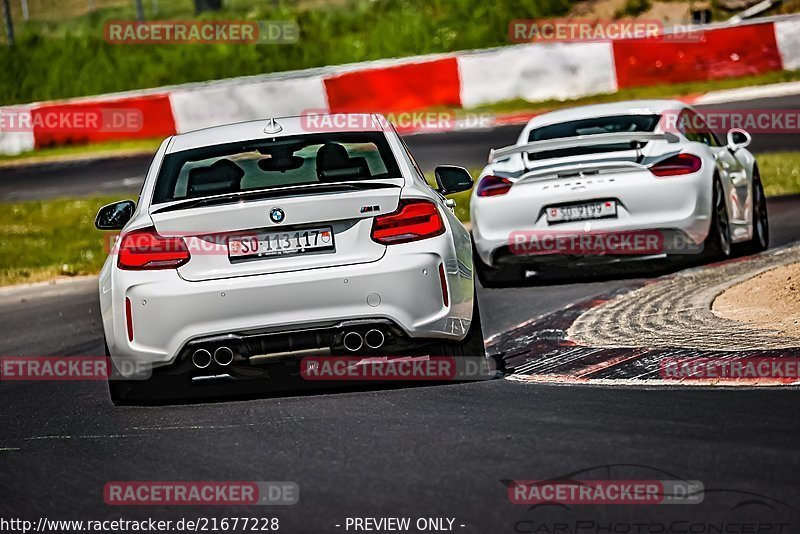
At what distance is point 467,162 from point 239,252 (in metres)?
13.8

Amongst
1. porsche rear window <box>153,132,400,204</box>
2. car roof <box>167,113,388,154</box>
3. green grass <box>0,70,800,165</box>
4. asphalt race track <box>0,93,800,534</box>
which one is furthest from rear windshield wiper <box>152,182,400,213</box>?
green grass <box>0,70,800,165</box>

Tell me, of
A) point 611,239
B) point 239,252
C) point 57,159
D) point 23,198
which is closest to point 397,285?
point 239,252

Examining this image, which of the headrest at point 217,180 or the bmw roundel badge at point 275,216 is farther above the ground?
the headrest at point 217,180

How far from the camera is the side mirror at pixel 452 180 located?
9.06m

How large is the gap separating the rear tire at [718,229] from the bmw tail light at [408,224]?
423 centimetres

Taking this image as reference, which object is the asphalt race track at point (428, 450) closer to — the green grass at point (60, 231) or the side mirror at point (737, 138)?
the side mirror at point (737, 138)

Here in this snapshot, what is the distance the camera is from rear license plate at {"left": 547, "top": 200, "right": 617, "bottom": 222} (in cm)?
1123

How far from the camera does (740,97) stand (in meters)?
25.6

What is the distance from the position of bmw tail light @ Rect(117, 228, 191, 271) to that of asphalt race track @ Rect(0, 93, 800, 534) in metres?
0.76

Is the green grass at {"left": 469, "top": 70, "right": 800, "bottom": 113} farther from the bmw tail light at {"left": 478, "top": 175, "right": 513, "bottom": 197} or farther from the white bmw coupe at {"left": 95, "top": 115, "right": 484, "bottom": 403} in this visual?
the white bmw coupe at {"left": 95, "top": 115, "right": 484, "bottom": 403}

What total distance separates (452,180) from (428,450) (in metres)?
2.96

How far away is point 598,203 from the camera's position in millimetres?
11250

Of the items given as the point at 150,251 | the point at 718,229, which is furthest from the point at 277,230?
the point at 718,229

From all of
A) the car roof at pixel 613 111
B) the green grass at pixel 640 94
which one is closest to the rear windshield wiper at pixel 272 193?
the car roof at pixel 613 111
